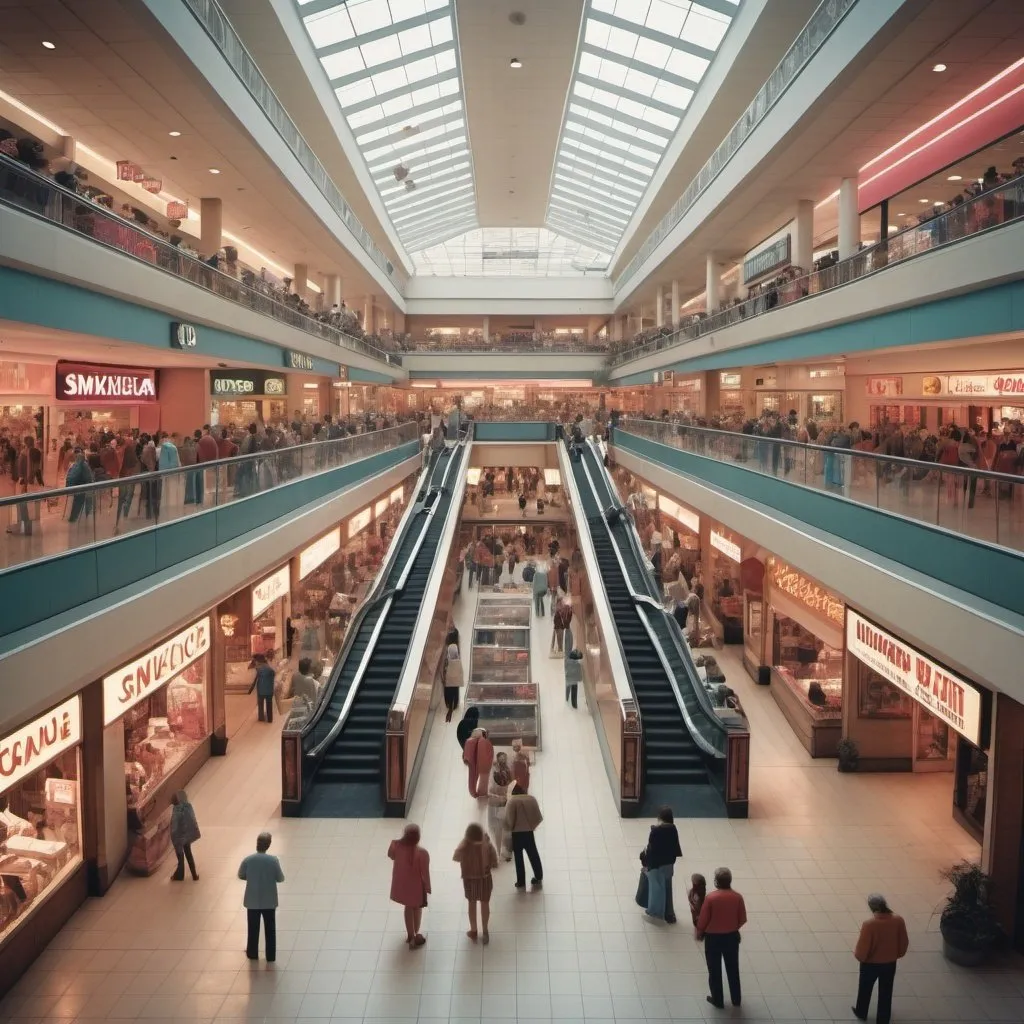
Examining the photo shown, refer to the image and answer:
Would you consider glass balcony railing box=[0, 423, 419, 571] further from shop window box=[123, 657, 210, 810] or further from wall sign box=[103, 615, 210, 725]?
shop window box=[123, 657, 210, 810]

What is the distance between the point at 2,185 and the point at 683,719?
36.8 ft

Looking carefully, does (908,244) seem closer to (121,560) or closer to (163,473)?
(163,473)

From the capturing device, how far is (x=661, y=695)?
14875 mm

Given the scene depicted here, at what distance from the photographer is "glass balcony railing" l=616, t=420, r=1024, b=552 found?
24.7 feet

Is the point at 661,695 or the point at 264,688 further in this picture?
the point at 264,688

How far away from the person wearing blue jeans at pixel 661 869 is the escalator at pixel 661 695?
9.43 ft

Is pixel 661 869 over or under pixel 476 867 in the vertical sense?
under

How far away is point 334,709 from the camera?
14570mm

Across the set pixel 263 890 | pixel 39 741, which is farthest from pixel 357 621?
pixel 263 890

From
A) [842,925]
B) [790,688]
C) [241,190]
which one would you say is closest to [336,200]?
[241,190]

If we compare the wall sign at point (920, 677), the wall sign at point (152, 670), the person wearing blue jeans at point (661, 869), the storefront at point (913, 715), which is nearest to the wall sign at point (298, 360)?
the wall sign at point (152, 670)

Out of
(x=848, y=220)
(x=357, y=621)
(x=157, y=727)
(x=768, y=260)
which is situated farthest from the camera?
(x=768, y=260)

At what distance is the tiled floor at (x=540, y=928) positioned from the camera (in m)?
7.92

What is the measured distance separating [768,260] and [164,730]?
1738 centimetres
